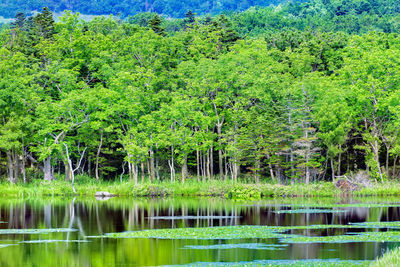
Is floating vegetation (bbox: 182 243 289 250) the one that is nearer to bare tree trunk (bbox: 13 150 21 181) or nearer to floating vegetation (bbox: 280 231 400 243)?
floating vegetation (bbox: 280 231 400 243)

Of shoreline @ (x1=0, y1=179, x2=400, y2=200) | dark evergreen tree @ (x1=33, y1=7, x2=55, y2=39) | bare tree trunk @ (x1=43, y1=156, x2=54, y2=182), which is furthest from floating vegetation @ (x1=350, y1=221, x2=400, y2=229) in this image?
dark evergreen tree @ (x1=33, y1=7, x2=55, y2=39)

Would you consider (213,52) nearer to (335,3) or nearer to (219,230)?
(219,230)

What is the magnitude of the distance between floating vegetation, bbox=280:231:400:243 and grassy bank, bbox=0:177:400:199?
24872 mm

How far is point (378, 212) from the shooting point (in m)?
36.5

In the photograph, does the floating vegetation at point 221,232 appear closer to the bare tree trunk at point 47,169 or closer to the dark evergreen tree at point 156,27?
the bare tree trunk at point 47,169

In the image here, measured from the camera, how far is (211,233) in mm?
27922

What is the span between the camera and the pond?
70.3ft

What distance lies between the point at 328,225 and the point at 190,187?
26266 mm

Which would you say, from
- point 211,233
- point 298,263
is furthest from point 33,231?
point 298,263

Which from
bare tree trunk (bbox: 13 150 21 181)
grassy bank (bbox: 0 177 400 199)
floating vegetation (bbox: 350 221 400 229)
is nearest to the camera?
floating vegetation (bbox: 350 221 400 229)

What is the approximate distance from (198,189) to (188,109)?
395 inches

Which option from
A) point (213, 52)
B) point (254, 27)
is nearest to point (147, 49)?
point (213, 52)

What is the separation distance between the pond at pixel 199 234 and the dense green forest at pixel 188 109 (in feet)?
56.6

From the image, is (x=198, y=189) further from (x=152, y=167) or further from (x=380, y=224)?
(x=380, y=224)
